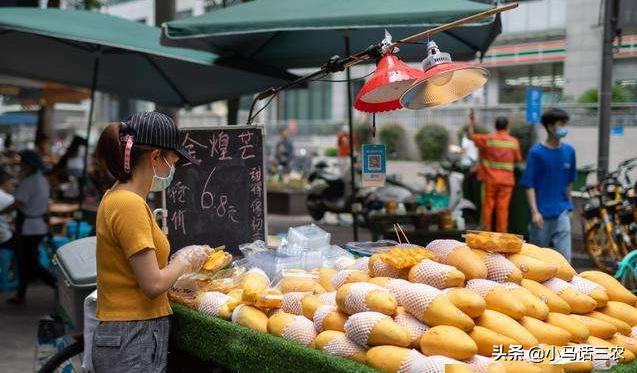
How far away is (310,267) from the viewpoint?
361cm

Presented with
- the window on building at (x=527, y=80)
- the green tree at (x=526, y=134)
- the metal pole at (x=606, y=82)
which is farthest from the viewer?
the window on building at (x=527, y=80)

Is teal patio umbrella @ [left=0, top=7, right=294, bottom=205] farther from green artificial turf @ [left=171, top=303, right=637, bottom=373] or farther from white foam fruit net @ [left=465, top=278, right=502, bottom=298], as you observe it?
white foam fruit net @ [left=465, top=278, right=502, bottom=298]

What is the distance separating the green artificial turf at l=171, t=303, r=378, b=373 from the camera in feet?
8.13

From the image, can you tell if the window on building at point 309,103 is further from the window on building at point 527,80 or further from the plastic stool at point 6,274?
the plastic stool at point 6,274

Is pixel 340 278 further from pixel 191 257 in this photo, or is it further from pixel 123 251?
pixel 123 251

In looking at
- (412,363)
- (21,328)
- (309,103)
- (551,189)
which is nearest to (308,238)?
(412,363)

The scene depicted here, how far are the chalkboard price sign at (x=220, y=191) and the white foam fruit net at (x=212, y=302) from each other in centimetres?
105

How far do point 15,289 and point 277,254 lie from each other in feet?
16.9

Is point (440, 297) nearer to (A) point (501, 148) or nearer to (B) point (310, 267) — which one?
(B) point (310, 267)

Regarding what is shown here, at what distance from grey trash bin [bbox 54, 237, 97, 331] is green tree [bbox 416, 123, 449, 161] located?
2165 cm

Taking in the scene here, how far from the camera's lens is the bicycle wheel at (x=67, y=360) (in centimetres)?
347

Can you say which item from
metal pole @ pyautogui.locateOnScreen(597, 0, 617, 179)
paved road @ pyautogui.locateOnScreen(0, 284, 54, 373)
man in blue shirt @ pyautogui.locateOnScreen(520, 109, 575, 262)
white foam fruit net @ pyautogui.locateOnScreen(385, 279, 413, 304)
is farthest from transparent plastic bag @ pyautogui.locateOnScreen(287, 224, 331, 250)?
metal pole @ pyautogui.locateOnScreen(597, 0, 617, 179)

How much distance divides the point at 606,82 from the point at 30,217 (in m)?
6.62

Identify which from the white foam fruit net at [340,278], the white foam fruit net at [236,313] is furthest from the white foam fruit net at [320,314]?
the white foam fruit net at [236,313]
